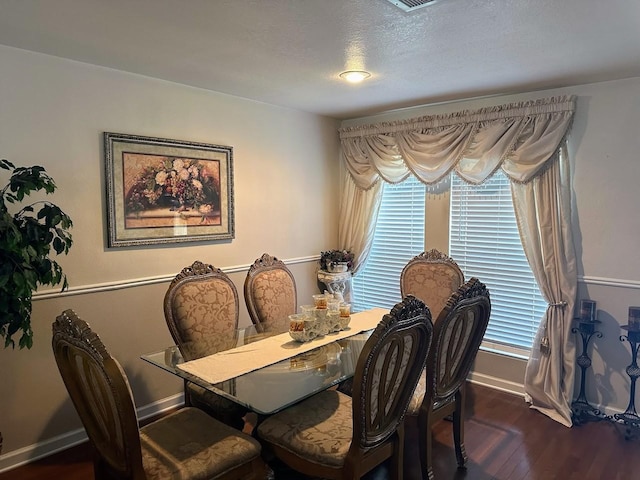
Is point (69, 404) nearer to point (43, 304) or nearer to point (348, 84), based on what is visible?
point (43, 304)

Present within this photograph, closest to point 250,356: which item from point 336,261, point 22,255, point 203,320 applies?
point 203,320

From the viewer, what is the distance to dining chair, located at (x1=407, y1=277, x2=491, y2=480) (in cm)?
221

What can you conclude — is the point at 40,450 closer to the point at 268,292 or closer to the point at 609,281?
the point at 268,292

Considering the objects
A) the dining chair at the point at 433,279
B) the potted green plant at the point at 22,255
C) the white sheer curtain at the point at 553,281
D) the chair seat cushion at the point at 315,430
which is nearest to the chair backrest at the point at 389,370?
the chair seat cushion at the point at 315,430

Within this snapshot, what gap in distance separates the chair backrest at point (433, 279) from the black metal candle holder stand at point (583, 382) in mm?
940

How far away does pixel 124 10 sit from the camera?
2.01 metres

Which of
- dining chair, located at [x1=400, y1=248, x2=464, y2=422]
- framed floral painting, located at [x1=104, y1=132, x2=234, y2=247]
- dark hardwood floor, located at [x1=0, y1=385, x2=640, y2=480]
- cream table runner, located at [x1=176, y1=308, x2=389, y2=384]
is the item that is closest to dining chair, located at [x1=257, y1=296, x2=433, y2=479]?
cream table runner, located at [x1=176, y1=308, x2=389, y2=384]

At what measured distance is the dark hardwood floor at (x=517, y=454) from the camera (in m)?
2.54

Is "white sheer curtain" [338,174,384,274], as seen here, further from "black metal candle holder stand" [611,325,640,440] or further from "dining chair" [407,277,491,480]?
"black metal candle holder stand" [611,325,640,440]

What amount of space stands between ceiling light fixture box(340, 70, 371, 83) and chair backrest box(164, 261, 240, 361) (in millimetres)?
1610

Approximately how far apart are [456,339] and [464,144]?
1933mm

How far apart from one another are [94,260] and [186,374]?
126 centimetres

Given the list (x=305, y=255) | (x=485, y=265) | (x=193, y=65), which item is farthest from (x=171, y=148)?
(x=485, y=265)

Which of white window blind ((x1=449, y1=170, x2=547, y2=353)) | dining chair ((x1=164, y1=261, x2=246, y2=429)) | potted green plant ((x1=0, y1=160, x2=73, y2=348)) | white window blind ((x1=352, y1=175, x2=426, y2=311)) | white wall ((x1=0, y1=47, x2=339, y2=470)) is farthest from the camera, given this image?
white window blind ((x1=352, y1=175, x2=426, y2=311))
